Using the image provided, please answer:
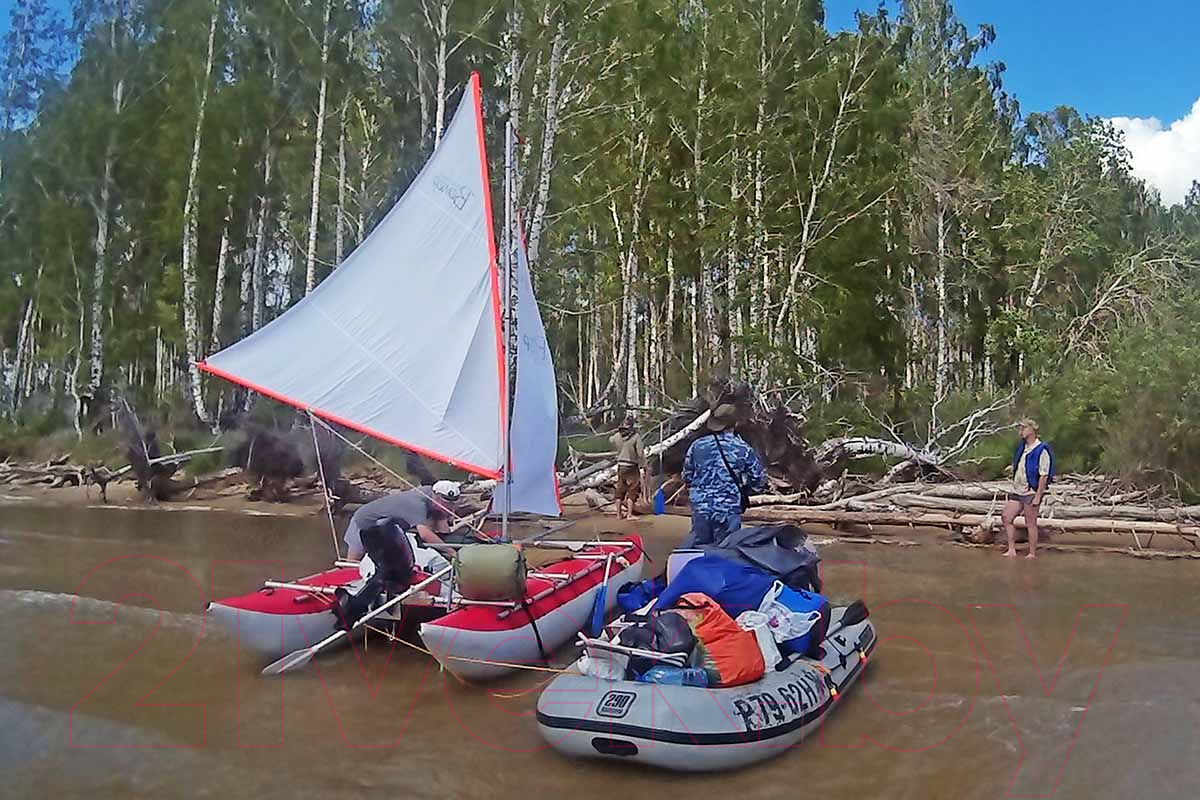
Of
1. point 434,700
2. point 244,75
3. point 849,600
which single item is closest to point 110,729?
point 434,700

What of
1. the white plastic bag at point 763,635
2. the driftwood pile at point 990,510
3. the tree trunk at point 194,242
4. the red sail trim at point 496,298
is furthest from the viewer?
the tree trunk at point 194,242

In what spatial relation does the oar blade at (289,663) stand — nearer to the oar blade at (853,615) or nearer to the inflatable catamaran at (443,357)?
the inflatable catamaran at (443,357)

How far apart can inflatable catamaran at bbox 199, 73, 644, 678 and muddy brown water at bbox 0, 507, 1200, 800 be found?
4.08ft

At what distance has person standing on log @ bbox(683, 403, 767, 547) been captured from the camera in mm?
7902

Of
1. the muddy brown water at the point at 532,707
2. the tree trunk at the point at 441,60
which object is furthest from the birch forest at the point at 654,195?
the muddy brown water at the point at 532,707

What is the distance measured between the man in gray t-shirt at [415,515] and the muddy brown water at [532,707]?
0.93 metres

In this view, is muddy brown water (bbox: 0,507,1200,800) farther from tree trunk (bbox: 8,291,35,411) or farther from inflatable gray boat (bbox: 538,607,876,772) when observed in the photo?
tree trunk (bbox: 8,291,35,411)

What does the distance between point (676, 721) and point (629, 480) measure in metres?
9.38

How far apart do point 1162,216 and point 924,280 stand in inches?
951

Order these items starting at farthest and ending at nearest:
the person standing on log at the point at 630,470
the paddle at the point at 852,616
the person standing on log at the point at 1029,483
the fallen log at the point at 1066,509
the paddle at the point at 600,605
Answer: the person standing on log at the point at 630,470, the fallen log at the point at 1066,509, the person standing on log at the point at 1029,483, the paddle at the point at 600,605, the paddle at the point at 852,616

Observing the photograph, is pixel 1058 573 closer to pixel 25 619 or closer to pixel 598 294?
pixel 25 619

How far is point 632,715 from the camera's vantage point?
16.8 ft

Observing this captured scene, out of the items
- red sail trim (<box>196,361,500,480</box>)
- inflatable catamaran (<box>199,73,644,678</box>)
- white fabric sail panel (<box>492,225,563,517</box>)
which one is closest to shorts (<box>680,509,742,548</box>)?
inflatable catamaran (<box>199,73,644,678</box>)

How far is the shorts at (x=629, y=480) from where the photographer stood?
47.4ft
